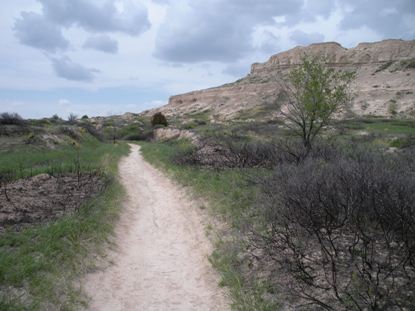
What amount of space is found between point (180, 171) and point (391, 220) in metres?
9.72

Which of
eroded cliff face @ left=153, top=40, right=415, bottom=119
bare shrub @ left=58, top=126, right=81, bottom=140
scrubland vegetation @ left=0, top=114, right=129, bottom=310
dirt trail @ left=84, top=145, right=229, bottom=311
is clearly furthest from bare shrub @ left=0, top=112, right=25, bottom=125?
eroded cliff face @ left=153, top=40, right=415, bottom=119

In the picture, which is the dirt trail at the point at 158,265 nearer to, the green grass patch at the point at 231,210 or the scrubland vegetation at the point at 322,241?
the green grass patch at the point at 231,210

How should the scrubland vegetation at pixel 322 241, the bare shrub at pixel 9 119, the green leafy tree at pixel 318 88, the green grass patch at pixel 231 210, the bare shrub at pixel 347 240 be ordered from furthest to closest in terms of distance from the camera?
the bare shrub at pixel 9 119 < the green leafy tree at pixel 318 88 < the green grass patch at pixel 231 210 < the scrubland vegetation at pixel 322 241 < the bare shrub at pixel 347 240

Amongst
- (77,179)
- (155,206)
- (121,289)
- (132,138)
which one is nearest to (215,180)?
(155,206)

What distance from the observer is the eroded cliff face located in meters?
52.1

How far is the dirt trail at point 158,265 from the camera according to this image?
5242mm

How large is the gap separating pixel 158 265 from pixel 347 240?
136 inches

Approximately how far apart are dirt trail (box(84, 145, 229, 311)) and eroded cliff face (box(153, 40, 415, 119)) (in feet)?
134

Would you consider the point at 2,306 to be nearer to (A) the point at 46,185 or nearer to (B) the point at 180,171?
(A) the point at 46,185

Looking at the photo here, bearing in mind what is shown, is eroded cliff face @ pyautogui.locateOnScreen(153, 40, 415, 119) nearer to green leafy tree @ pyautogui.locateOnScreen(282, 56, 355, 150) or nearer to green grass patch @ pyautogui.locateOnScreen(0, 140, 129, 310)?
green leafy tree @ pyautogui.locateOnScreen(282, 56, 355, 150)

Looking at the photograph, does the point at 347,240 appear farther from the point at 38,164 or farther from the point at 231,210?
the point at 38,164

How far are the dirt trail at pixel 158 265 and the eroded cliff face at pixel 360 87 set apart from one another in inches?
1609

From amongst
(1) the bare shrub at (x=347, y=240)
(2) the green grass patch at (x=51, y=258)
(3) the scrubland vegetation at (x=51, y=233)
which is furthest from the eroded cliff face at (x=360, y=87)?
(2) the green grass patch at (x=51, y=258)

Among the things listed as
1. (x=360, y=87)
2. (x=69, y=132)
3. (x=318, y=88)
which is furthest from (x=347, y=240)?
(x=360, y=87)
